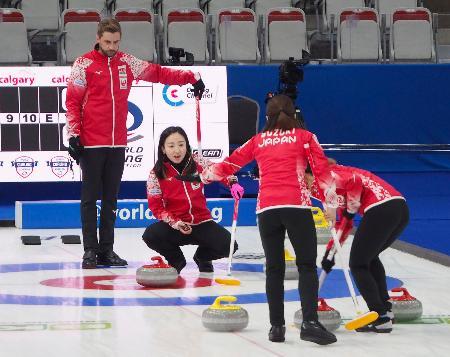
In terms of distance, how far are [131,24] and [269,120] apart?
9.09 meters

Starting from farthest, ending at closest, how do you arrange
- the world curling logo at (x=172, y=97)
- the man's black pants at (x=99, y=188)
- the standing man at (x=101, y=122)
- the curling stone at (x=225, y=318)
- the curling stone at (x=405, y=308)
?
1. the world curling logo at (x=172, y=97)
2. the man's black pants at (x=99, y=188)
3. the standing man at (x=101, y=122)
4. the curling stone at (x=405, y=308)
5. the curling stone at (x=225, y=318)

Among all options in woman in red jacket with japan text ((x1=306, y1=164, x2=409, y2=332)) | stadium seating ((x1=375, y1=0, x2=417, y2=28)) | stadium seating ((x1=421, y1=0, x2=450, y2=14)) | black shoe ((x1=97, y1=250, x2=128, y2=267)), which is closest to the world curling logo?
black shoe ((x1=97, y1=250, x2=128, y2=267))

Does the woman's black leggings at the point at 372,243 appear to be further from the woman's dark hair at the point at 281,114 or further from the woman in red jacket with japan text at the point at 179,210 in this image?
the woman in red jacket with japan text at the point at 179,210

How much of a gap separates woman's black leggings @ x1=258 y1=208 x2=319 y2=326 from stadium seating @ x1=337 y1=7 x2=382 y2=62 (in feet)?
31.6

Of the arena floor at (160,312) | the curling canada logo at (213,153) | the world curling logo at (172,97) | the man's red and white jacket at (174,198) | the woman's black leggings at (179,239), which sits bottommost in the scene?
the arena floor at (160,312)

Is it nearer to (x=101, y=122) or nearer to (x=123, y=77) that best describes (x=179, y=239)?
(x=101, y=122)

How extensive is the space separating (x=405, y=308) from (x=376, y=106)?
795cm

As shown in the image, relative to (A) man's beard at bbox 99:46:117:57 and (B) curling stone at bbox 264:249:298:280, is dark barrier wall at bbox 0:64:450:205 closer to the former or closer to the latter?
(A) man's beard at bbox 99:46:117:57

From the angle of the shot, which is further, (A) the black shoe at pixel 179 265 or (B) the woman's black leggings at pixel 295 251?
(A) the black shoe at pixel 179 265

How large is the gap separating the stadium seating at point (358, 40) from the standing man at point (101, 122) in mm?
6480

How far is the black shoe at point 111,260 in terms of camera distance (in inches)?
332

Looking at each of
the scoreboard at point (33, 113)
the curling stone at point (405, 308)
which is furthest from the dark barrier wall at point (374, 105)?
the curling stone at point (405, 308)

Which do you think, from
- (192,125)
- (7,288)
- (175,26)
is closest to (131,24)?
(175,26)

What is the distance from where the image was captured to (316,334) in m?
5.03
